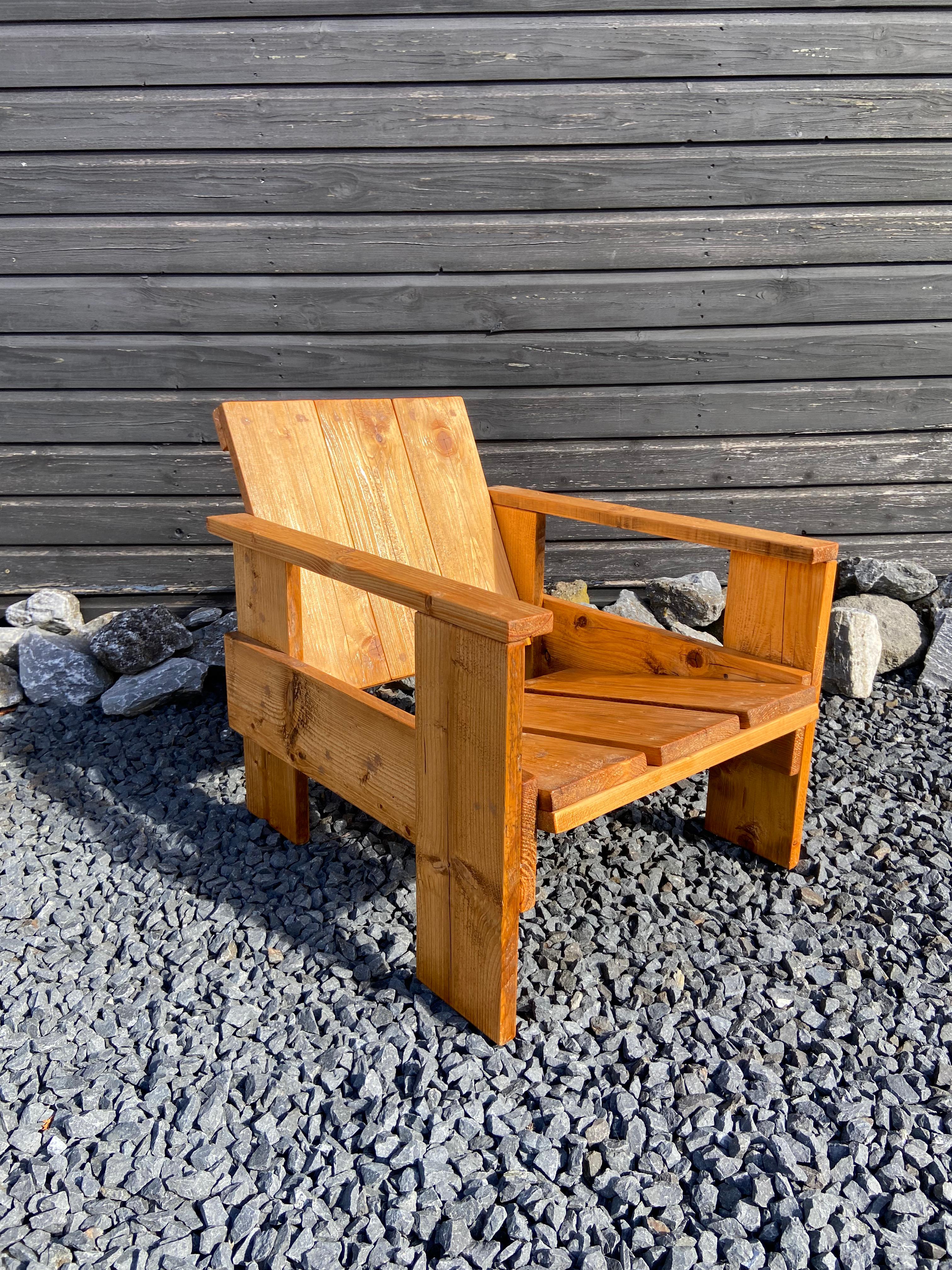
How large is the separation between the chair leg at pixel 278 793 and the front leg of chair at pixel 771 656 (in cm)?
90

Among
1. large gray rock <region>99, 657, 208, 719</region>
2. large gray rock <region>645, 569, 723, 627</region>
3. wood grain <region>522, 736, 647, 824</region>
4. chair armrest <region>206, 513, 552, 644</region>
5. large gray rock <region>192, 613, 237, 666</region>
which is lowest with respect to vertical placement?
large gray rock <region>99, 657, 208, 719</region>

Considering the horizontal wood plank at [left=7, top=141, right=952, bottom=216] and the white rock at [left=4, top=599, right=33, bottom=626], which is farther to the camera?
the white rock at [left=4, top=599, right=33, bottom=626]

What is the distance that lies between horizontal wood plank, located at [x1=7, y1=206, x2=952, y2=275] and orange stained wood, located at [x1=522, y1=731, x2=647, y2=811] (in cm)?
187

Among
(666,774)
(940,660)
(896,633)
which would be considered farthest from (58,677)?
(940,660)

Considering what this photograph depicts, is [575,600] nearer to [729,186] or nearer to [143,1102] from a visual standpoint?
[729,186]

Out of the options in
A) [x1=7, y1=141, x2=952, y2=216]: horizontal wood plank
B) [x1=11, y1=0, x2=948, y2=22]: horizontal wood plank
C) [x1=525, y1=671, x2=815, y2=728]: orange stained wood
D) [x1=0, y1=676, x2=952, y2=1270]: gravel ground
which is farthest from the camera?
[x1=7, y1=141, x2=952, y2=216]: horizontal wood plank

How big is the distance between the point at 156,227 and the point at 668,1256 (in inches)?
114

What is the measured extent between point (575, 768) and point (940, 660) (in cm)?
204

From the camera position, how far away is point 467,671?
1417mm

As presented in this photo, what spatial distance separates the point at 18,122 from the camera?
2.87 meters

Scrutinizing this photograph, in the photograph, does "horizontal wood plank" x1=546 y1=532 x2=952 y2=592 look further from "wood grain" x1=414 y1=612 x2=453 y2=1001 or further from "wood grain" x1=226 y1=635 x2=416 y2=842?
"wood grain" x1=414 y1=612 x2=453 y2=1001

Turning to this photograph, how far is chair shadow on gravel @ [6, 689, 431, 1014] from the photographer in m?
1.84

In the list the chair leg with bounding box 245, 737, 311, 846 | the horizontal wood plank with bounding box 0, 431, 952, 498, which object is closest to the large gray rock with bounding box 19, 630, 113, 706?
the horizontal wood plank with bounding box 0, 431, 952, 498

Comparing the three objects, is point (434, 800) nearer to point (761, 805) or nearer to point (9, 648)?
point (761, 805)
